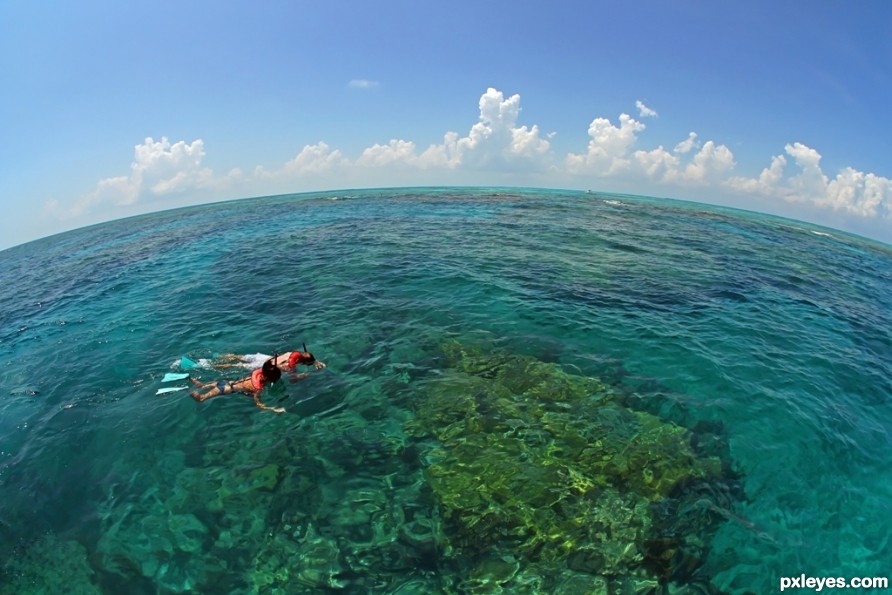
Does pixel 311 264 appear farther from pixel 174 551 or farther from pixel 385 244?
pixel 174 551

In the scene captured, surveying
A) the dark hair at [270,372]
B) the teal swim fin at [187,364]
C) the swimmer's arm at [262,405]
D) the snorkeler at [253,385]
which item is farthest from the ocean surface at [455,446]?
the dark hair at [270,372]

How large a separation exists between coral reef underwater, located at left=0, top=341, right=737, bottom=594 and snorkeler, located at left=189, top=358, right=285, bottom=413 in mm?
1634

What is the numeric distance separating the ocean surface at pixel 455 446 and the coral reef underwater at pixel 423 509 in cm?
5

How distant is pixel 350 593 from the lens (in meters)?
7.86

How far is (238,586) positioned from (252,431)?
198 inches

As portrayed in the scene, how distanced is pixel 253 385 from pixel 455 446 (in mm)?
8138

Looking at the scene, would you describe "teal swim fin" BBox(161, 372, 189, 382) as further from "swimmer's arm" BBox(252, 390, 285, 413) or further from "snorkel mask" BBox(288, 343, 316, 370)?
"snorkel mask" BBox(288, 343, 316, 370)

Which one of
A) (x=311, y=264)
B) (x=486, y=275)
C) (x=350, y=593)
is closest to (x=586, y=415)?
(x=350, y=593)

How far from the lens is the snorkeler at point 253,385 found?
13.4m

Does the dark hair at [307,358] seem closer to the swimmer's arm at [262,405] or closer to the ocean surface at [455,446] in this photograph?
the ocean surface at [455,446]

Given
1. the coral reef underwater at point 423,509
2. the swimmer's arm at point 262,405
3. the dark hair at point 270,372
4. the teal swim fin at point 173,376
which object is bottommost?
the coral reef underwater at point 423,509

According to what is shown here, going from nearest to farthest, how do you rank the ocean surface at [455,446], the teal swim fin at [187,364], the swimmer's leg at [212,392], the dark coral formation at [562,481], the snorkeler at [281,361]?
1. the dark coral formation at [562,481]
2. the ocean surface at [455,446]
3. the swimmer's leg at [212,392]
4. the snorkeler at [281,361]
5. the teal swim fin at [187,364]

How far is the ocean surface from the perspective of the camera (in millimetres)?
8633

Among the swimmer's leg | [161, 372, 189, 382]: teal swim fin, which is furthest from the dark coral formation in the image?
[161, 372, 189, 382]: teal swim fin
